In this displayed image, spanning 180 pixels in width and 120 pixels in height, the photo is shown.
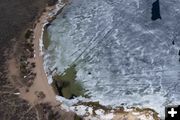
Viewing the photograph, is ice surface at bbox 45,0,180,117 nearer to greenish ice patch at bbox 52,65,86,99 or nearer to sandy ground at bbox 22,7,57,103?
greenish ice patch at bbox 52,65,86,99

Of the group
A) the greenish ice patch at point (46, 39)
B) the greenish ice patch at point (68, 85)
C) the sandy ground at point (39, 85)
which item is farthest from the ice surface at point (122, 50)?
the sandy ground at point (39, 85)

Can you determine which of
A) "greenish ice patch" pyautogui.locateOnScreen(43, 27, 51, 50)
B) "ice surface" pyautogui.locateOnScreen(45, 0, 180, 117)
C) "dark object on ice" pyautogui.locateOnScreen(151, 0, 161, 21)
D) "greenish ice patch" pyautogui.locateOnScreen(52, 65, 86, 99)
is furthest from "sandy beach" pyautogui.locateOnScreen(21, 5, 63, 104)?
"dark object on ice" pyautogui.locateOnScreen(151, 0, 161, 21)

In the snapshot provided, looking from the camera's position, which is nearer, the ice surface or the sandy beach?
the ice surface

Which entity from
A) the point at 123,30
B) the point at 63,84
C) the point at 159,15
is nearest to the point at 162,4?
the point at 159,15

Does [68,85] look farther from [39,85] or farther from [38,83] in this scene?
[38,83]

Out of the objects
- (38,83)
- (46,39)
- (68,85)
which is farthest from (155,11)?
(38,83)
